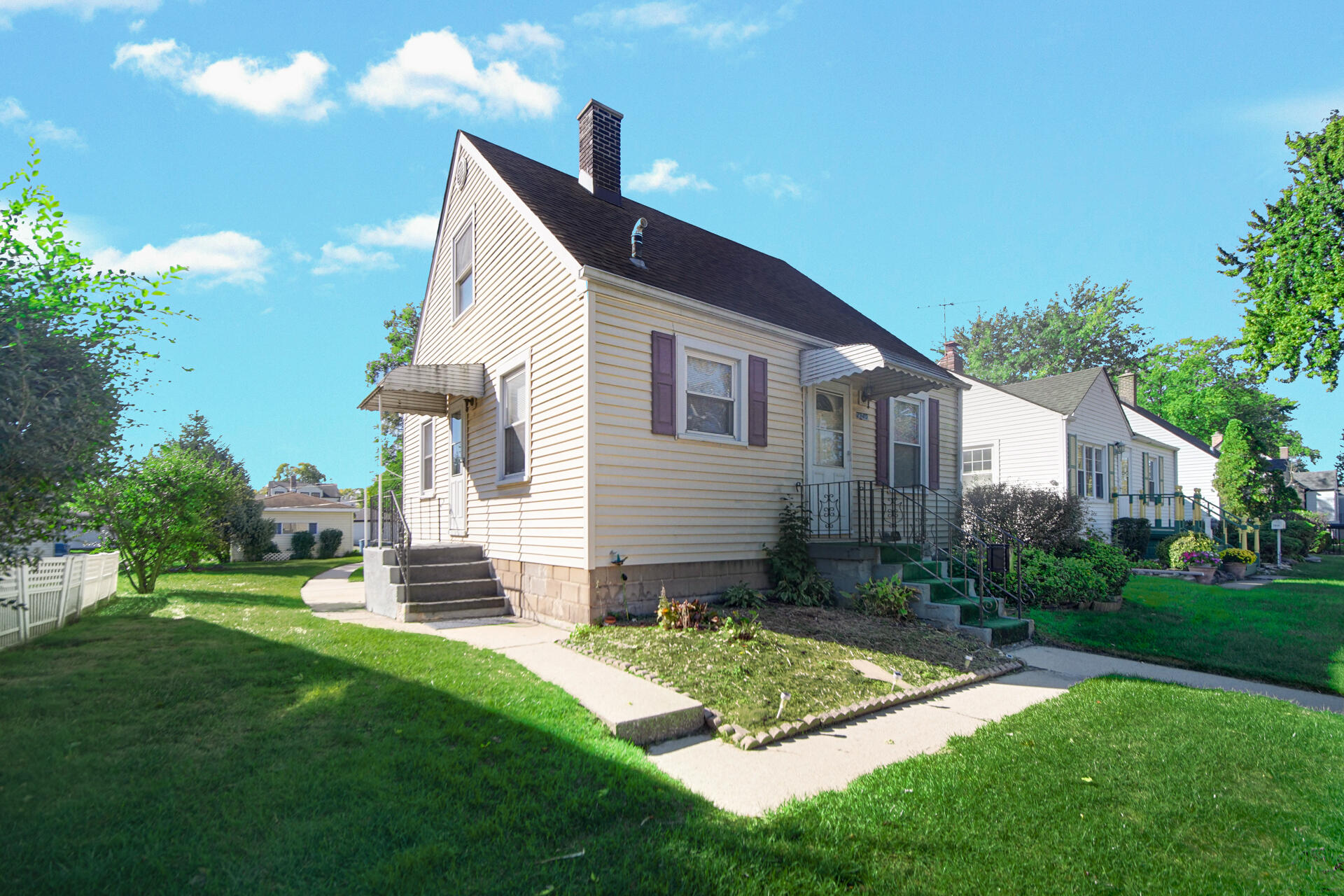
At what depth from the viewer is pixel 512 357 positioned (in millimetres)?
9328

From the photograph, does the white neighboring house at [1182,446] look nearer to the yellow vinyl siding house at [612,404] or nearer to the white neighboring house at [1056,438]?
the white neighboring house at [1056,438]

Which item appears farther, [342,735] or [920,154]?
[920,154]

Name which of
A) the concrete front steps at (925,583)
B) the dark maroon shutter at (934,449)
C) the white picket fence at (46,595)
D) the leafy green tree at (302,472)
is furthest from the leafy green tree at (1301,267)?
the leafy green tree at (302,472)

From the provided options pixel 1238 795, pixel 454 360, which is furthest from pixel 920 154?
pixel 1238 795

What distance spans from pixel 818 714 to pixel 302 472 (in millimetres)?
85301

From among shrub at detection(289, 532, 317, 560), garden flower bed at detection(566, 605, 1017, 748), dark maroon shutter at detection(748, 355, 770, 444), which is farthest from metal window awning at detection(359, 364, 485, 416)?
shrub at detection(289, 532, 317, 560)

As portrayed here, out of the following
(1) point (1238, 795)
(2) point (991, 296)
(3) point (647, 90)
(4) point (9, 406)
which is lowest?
(1) point (1238, 795)

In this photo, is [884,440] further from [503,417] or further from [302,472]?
[302,472]

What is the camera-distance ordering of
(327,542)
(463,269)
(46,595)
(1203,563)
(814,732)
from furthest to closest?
1. (327,542)
2. (1203,563)
3. (463,269)
4. (46,595)
5. (814,732)

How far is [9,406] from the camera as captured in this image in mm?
4129

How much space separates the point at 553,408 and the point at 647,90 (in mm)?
5115

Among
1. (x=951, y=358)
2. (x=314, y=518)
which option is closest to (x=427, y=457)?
(x=951, y=358)

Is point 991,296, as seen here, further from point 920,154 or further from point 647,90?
point 647,90

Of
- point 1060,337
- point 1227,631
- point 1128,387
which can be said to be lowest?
point 1227,631
